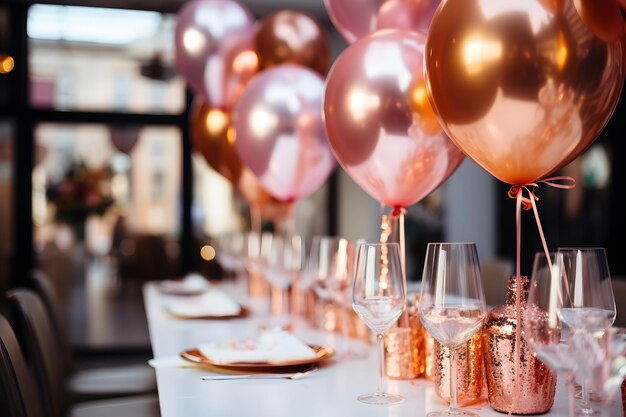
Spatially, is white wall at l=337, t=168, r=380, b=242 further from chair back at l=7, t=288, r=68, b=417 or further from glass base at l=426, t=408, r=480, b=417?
glass base at l=426, t=408, r=480, b=417

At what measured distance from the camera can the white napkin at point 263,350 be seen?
153 cm

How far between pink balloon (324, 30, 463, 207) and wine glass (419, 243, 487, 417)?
461 mm

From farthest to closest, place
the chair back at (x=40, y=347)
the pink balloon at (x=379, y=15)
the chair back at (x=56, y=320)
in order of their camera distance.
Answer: the chair back at (x=56, y=320)
the chair back at (x=40, y=347)
the pink balloon at (x=379, y=15)

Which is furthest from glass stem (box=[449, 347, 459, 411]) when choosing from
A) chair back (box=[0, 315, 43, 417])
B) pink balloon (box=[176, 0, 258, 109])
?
pink balloon (box=[176, 0, 258, 109])

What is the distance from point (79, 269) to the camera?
19.6ft

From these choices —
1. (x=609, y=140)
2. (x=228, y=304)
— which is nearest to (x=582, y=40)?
(x=228, y=304)

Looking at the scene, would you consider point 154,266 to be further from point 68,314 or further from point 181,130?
point 181,130

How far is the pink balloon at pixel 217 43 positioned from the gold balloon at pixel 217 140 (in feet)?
0.58

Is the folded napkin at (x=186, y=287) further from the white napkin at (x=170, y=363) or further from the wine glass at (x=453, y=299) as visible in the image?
the wine glass at (x=453, y=299)

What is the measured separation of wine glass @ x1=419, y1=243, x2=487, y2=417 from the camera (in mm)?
1144

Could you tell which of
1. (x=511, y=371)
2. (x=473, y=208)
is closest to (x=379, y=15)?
(x=511, y=371)

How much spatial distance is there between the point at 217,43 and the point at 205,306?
52.1 inches

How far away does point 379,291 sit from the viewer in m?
1.28

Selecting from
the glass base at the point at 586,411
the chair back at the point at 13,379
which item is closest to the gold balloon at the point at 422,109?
the glass base at the point at 586,411
